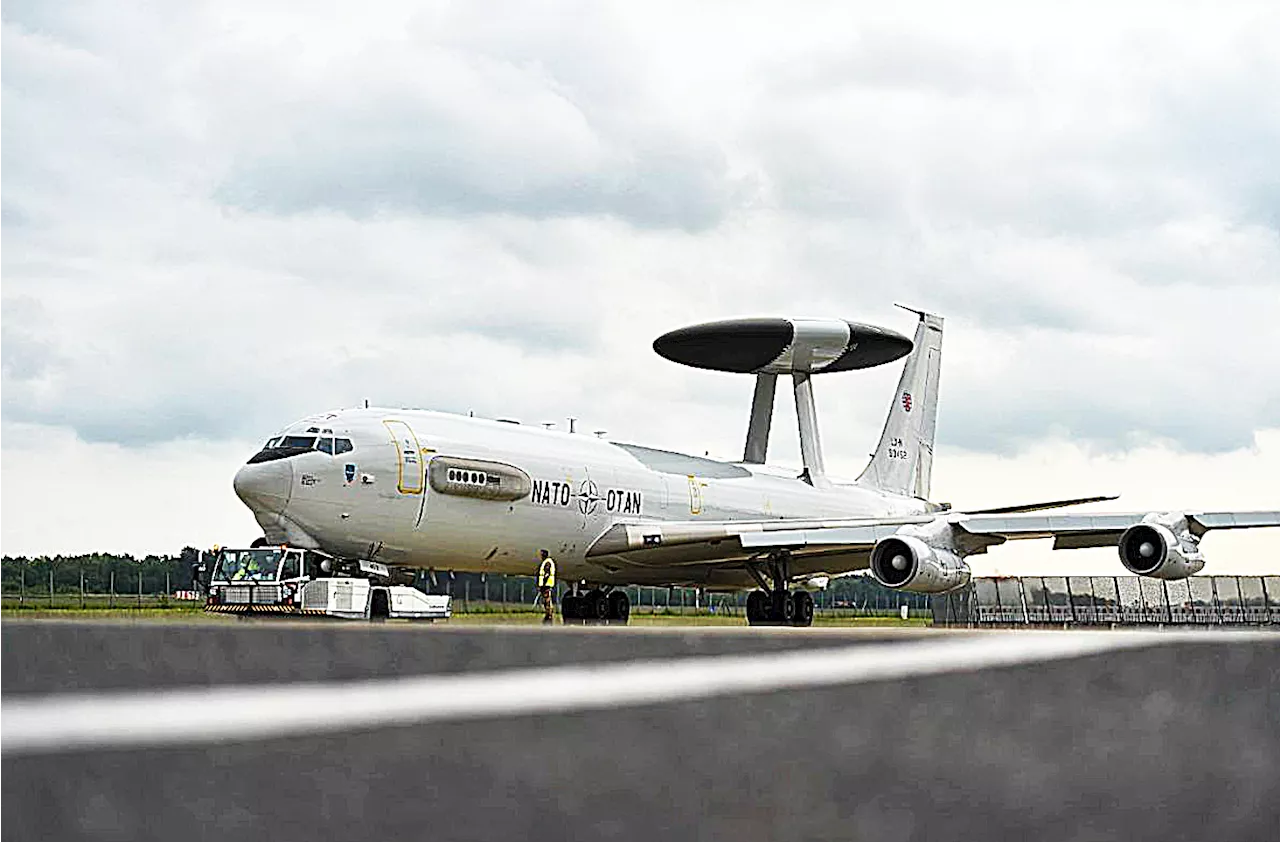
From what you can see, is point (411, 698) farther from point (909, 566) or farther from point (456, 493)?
point (909, 566)

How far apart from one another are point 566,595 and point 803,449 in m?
17.9

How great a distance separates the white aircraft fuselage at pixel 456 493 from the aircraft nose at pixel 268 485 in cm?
2

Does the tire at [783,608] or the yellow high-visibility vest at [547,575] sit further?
the tire at [783,608]

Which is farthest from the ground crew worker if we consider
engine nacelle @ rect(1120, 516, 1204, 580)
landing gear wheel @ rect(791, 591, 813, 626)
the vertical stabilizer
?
the vertical stabilizer

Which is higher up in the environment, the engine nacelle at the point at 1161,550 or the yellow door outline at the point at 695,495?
the yellow door outline at the point at 695,495

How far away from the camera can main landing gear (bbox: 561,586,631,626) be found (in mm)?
35250

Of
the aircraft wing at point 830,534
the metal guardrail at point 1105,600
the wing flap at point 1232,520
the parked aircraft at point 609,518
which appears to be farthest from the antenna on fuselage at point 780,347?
the wing flap at point 1232,520

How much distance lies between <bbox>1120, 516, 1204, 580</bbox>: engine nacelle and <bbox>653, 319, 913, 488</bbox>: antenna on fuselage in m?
12.9

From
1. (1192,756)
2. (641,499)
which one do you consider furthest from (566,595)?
(1192,756)

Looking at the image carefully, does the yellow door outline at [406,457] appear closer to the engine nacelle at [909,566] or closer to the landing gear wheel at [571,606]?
the engine nacelle at [909,566]

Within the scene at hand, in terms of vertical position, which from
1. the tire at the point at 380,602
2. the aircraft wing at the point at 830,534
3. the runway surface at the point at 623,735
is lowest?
the runway surface at the point at 623,735

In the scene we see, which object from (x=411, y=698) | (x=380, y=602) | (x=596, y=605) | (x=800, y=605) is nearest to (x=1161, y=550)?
(x=800, y=605)

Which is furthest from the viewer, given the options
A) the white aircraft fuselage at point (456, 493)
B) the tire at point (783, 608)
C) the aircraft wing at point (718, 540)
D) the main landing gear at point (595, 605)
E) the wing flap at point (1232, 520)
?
the main landing gear at point (595, 605)

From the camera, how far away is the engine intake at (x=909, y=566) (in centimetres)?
2880
